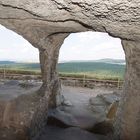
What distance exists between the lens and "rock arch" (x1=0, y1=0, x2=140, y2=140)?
279 centimetres

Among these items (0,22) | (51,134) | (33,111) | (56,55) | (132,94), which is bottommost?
(51,134)

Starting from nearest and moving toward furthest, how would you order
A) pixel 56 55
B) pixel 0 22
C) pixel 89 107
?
pixel 0 22 < pixel 56 55 < pixel 89 107

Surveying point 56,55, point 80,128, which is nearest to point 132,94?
point 80,128

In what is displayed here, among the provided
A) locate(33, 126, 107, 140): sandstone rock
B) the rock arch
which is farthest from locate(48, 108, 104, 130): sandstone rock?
the rock arch

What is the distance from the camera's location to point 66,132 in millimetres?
8641

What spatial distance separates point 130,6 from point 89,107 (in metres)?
10.2

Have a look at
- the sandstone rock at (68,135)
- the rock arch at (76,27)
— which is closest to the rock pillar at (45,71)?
the rock arch at (76,27)

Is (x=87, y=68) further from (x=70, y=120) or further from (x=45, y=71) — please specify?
(x=45, y=71)

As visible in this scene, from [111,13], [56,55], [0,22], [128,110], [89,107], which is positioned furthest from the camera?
[89,107]

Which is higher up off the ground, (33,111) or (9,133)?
(33,111)

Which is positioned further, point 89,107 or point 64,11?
point 89,107

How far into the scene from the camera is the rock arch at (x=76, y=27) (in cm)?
279

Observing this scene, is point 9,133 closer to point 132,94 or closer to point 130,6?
point 132,94

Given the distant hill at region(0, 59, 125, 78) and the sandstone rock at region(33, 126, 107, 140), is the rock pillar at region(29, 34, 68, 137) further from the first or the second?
the distant hill at region(0, 59, 125, 78)
